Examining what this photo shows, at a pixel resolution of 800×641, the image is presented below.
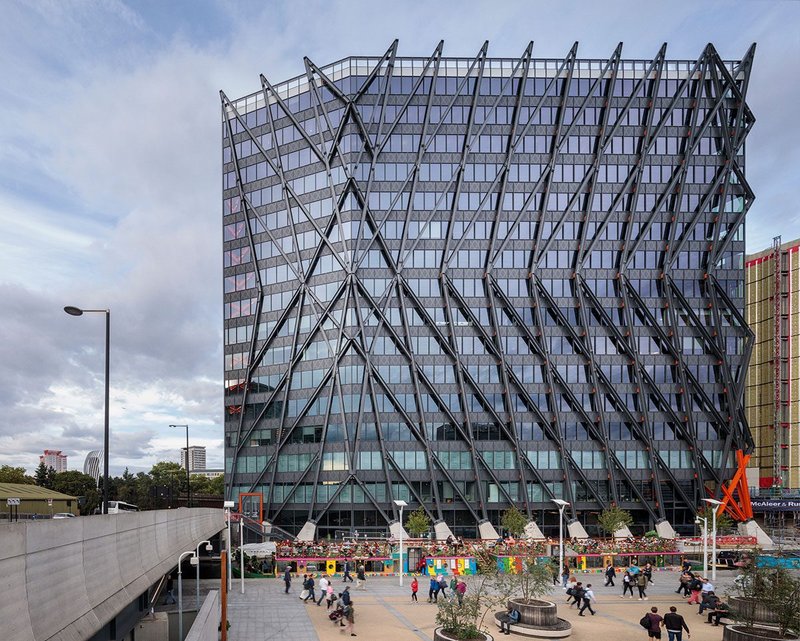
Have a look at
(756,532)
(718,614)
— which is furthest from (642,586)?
(756,532)

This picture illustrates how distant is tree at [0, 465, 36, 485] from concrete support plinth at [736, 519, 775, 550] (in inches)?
3864

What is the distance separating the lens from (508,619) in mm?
28500

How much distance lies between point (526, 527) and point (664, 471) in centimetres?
1873

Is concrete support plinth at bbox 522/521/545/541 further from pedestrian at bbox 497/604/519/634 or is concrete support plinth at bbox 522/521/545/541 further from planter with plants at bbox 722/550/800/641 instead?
pedestrian at bbox 497/604/519/634

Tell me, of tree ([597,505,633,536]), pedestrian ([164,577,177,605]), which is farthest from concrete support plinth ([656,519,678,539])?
pedestrian ([164,577,177,605])

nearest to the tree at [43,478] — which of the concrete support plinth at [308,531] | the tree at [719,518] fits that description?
the concrete support plinth at [308,531]

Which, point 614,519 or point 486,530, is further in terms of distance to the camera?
point 486,530

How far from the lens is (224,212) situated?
8512cm

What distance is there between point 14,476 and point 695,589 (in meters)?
107

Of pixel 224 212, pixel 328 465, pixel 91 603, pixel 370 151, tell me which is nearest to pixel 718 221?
pixel 370 151

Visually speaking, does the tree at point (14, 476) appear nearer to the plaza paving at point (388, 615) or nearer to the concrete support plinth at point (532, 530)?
the concrete support plinth at point (532, 530)

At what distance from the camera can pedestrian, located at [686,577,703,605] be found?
3477 centimetres

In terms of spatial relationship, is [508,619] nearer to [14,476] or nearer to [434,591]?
[434,591]

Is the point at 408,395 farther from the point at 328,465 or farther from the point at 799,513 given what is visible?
the point at 799,513
